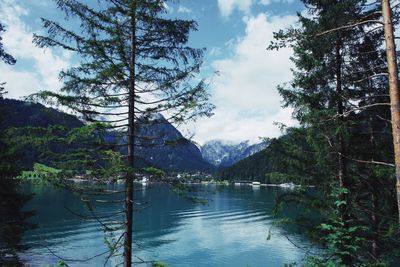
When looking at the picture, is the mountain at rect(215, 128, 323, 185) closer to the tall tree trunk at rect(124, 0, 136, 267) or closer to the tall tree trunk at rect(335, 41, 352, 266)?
the tall tree trunk at rect(335, 41, 352, 266)

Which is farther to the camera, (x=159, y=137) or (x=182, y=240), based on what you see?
(x=182, y=240)

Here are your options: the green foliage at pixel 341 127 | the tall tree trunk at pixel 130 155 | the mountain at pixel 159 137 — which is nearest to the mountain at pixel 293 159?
the green foliage at pixel 341 127

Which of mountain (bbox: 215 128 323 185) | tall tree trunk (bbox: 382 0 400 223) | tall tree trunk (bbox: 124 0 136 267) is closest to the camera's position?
tall tree trunk (bbox: 382 0 400 223)

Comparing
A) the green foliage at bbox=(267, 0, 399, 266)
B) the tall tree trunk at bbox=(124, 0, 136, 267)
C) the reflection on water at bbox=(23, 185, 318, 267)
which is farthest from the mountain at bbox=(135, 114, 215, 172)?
the reflection on water at bbox=(23, 185, 318, 267)

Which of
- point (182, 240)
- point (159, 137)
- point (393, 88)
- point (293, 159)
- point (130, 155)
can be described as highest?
point (393, 88)

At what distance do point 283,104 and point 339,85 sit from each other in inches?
98.6

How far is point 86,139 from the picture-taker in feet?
29.0

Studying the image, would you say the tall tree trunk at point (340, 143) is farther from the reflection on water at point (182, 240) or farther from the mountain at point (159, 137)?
the reflection on water at point (182, 240)

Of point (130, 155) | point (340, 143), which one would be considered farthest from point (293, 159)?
point (130, 155)

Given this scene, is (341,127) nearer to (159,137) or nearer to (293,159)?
(293,159)

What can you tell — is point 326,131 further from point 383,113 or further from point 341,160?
point 383,113

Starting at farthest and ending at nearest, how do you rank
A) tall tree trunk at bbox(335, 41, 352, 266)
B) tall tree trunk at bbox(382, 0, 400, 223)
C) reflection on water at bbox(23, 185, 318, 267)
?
reflection on water at bbox(23, 185, 318, 267) → tall tree trunk at bbox(335, 41, 352, 266) → tall tree trunk at bbox(382, 0, 400, 223)

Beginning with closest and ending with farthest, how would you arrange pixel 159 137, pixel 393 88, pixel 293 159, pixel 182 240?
pixel 393 88 < pixel 159 137 < pixel 293 159 < pixel 182 240

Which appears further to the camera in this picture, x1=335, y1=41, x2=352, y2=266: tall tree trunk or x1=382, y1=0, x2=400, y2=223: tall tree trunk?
x1=335, y1=41, x2=352, y2=266: tall tree trunk
